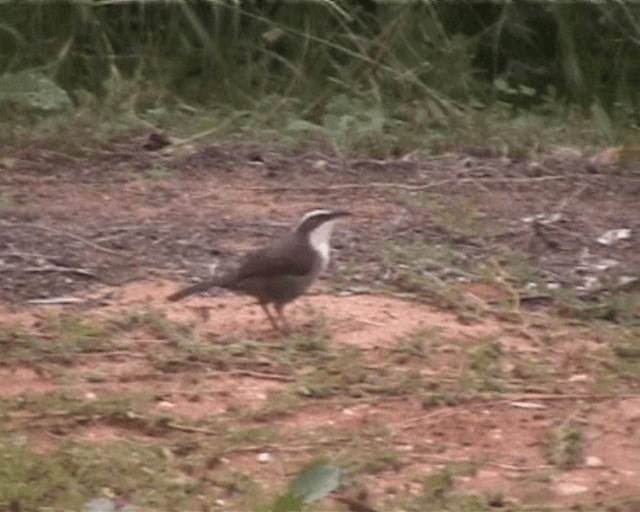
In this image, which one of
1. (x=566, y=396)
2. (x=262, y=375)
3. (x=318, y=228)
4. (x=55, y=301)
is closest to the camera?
(x=566, y=396)

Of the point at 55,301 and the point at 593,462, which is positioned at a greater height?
the point at 593,462

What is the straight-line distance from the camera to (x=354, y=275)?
690 centimetres

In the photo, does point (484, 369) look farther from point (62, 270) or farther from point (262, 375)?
point (62, 270)

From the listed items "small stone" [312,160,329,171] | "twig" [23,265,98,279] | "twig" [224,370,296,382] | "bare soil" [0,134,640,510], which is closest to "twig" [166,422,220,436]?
"bare soil" [0,134,640,510]

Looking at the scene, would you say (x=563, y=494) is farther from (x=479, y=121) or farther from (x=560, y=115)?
(x=560, y=115)

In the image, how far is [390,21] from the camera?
10.8m

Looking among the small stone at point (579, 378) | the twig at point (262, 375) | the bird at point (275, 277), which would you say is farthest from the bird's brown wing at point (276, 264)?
the small stone at point (579, 378)

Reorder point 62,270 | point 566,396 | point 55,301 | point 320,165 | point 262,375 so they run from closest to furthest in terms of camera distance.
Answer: point 566,396, point 262,375, point 55,301, point 62,270, point 320,165

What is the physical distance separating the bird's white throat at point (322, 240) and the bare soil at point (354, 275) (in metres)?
0.19

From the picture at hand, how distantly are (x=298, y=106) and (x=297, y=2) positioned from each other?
81 centimetres

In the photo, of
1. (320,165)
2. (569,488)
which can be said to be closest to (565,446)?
(569,488)

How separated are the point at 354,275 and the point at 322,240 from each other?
0.40m

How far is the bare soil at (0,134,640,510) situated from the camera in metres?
5.14

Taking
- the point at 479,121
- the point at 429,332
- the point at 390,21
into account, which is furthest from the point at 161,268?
the point at 390,21
